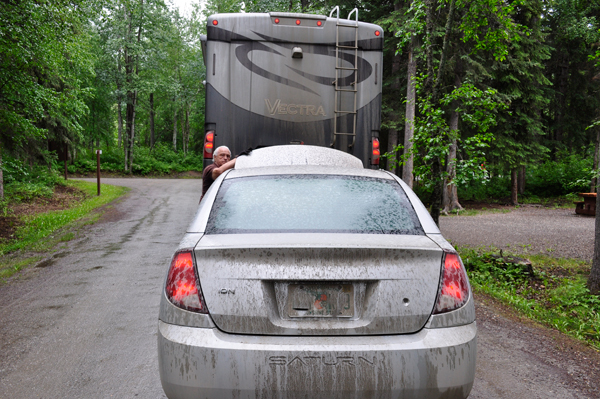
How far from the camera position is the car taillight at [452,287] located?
7.82ft

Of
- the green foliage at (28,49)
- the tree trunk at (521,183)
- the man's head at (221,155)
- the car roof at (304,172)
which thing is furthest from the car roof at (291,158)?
the tree trunk at (521,183)

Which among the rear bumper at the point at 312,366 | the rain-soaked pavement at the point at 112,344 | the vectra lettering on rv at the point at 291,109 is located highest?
the vectra lettering on rv at the point at 291,109

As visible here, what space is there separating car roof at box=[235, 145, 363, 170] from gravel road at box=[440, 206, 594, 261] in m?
6.03

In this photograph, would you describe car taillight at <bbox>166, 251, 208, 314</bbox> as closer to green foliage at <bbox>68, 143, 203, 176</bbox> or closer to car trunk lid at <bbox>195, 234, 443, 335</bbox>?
car trunk lid at <bbox>195, 234, 443, 335</bbox>

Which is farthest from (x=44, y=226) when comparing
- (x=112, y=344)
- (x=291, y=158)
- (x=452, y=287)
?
(x=452, y=287)

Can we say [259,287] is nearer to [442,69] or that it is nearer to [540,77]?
[442,69]

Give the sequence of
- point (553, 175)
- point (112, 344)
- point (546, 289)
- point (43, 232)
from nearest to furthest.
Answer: point (112, 344), point (546, 289), point (43, 232), point (553, 175)

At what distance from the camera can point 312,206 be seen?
2.84 meters

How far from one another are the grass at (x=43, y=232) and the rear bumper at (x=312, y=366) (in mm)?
6148

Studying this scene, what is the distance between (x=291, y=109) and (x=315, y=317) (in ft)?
17.1

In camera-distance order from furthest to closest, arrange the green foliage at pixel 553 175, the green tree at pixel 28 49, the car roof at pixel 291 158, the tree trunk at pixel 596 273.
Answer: the green foliage at pixel 553 175 → the green tree at pixel 28 49 → the tree trunk at pixel 596 273 → the car roof at pixel 291 158

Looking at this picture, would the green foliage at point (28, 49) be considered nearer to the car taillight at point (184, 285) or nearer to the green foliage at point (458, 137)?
the green foliage at point (458, 137)

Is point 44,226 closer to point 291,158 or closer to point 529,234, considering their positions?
point 291,158

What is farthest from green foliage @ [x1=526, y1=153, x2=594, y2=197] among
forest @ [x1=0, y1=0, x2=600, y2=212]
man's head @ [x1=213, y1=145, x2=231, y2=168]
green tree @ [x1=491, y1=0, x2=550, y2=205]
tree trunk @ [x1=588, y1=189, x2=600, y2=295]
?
man's head @ [x1=213, y1=145, x2=231, y2=168]
